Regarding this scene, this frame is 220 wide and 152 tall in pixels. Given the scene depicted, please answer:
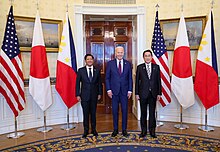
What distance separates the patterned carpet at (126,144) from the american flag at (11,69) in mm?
919

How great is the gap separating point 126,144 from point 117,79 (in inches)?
42.3

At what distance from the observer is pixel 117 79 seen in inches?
170

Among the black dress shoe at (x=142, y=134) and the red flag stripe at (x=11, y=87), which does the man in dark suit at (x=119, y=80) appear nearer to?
the black dress shoe at (x=142, y=134)

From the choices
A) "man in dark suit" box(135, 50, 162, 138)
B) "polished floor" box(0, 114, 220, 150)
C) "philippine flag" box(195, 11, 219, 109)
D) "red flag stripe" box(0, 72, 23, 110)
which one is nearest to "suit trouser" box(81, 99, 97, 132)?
"polished floor" box(0, 114, 220, 150)

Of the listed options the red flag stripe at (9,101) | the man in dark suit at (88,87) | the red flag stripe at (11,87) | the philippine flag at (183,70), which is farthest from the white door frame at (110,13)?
the red flag stripe at (9,101)

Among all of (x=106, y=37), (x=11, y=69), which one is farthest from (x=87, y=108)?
(x=106, y=37)

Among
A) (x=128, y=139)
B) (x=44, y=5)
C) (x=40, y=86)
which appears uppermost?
(x=44, y=5)

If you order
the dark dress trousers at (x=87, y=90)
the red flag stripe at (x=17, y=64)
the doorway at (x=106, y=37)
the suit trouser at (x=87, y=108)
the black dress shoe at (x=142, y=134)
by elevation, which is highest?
the doorway at (x=106, y=37)

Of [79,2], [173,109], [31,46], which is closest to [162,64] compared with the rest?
[173,109]

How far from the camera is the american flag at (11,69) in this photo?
14.4 feet

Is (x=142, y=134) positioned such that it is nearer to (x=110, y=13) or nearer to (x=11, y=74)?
(x=11, y=74)

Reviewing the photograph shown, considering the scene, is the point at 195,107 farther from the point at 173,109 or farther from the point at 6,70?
the point at 6,70

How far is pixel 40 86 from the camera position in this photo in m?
4.77

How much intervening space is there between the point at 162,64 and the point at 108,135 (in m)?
1.74
